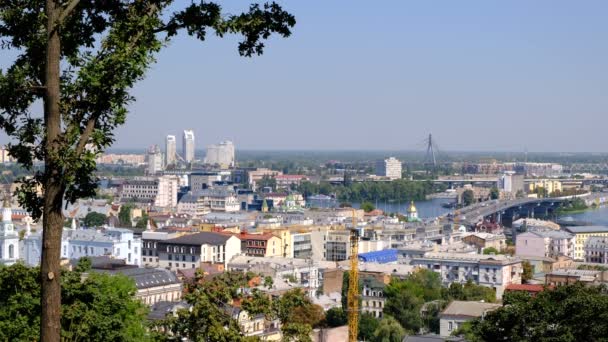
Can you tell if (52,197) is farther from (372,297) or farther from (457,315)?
(372,297)

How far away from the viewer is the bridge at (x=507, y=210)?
54.9m

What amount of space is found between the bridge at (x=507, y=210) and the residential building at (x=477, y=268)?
2065 centimetres

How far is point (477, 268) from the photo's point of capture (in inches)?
1135

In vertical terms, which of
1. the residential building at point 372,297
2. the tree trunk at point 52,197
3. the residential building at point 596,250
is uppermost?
the tree trunk at point 52,197

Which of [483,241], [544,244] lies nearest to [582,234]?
[483,241]

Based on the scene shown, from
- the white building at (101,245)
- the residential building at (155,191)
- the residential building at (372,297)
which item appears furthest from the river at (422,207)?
the residential building at (372,297)

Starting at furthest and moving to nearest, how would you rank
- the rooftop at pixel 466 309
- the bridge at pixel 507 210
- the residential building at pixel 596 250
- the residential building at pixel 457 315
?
the bridge at pixel 507 210
the residential building at pixel 596 250
the rooftop at pixel 466 309
the residential building at pixel 457 315

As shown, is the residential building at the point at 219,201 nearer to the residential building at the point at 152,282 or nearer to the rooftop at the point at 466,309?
the residential building at the point at 152,282

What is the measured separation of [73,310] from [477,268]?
2207 cm

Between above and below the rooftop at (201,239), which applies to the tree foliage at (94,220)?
below

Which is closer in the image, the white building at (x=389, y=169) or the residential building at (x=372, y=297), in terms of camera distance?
the residential building at (x=372, y=297)

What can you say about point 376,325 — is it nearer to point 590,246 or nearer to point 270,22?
point 270,22

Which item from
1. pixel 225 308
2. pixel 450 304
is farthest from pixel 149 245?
pixel 225 308

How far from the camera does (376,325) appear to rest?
1945 cm
